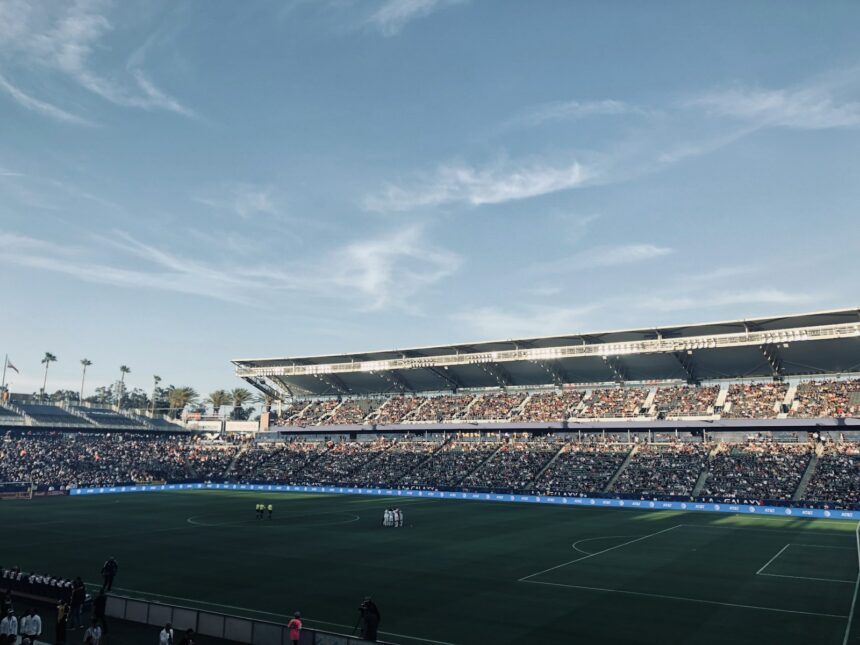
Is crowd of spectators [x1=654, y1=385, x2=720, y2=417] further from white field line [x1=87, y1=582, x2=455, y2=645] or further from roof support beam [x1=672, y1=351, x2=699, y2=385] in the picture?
white field line [x1=87, y1=582, x2=455, y2=645]

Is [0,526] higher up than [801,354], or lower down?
lower down

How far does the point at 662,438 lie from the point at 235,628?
218ft

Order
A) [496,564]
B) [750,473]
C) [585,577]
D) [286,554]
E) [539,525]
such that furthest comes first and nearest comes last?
[750,473], [539,525], [286,554], [496,564], [585,577]

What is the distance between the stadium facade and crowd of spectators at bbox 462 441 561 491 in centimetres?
388

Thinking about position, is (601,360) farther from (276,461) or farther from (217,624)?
(217,624)

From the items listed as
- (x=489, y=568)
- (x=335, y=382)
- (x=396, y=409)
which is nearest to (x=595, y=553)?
(x=489, y=568)

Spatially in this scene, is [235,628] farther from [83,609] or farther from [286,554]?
[286,554]

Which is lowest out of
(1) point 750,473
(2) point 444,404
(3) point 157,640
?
(3) point 157,640

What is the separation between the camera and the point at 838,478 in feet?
199

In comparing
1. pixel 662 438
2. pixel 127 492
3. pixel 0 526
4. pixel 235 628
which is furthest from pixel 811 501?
pixel 127 492

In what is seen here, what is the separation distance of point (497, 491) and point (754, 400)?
104 ft

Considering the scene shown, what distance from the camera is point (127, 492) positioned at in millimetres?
79750

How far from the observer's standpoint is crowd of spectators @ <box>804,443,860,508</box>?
57.6 m

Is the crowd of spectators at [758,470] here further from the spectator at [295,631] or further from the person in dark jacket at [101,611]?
the person in dark jacket at [101,611]
